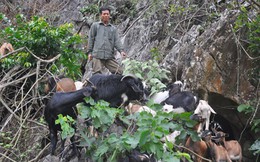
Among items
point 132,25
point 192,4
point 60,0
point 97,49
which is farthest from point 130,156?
point 60,0

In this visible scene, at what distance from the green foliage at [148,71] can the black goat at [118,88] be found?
1342 mm

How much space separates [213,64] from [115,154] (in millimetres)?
3109

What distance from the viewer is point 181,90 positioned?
7.82m

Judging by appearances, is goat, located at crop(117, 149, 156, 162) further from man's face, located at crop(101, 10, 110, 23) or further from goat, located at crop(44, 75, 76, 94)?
man's face, located at crop(101, 10, 110, 23)

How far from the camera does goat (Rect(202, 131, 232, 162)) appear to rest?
267 inches

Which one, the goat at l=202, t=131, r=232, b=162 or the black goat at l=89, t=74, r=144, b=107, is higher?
the black goat at l=89, t=74, r=144, b=107

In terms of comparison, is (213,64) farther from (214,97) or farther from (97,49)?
(97,49)

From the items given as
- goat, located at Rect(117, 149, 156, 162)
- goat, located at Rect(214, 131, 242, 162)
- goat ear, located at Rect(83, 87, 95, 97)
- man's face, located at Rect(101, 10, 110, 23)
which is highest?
man's face, located at Rect(101, 10, 110, 23)

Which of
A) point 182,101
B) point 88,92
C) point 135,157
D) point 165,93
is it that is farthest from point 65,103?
point 165,93

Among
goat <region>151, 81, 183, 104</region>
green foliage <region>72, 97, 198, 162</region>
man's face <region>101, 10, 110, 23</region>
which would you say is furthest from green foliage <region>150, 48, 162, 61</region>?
green foliage <region>72, 97, 198, 162</region>

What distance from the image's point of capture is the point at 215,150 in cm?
681

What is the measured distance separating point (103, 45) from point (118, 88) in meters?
1.96

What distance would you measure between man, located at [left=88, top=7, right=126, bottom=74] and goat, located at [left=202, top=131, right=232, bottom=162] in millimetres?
2304

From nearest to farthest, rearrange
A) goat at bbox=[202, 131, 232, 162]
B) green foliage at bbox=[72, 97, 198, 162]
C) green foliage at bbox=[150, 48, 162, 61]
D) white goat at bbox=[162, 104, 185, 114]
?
green foliage at bbox=[72, 97, 198, 162] → goat at bbox=[202, 131, 232, 162] → white goat at bbox=[162, 104, 185, 114] → green foliage at bbox=[150, 48, 162, 61]
